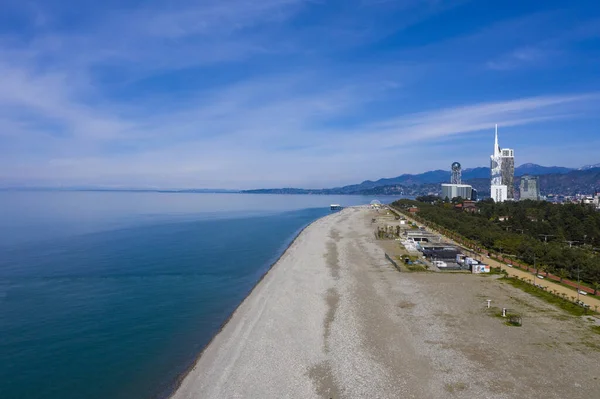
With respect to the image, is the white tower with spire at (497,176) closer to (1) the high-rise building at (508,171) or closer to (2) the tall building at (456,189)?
(1) the high-rise building at (508,171)

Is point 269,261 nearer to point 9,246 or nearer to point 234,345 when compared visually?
point 234,345

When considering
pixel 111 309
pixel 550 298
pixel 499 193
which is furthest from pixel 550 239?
pixel 499 193

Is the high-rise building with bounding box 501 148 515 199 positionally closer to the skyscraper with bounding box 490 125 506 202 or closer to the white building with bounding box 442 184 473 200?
the skyscraper with bounding box 490 125 506 202

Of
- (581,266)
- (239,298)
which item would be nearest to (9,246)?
(239,298)

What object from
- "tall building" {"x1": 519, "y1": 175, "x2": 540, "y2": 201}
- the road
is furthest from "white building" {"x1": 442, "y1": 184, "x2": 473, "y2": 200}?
the road

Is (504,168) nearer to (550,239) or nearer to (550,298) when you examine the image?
(550,239)

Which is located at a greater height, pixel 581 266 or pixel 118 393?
pixel 581 266

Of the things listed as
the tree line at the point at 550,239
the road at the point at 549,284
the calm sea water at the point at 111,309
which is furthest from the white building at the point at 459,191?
the calm sea water at the point at 111,309
